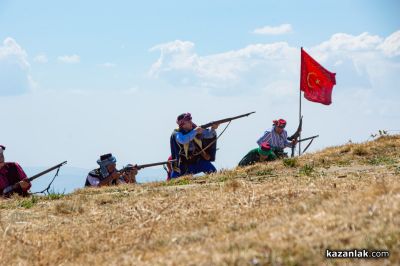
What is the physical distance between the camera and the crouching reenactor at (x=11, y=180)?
13.6m

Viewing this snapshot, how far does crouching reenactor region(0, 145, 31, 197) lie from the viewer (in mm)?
13609

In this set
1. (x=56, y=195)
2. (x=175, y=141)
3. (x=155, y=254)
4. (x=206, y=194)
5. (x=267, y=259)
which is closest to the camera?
(x=267, y=259)

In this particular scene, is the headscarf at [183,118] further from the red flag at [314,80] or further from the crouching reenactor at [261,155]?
the red flag at [314,80]

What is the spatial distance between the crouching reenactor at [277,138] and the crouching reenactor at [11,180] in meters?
7.08

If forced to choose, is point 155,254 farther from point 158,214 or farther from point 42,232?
point 42,232

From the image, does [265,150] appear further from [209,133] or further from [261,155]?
[209,133]

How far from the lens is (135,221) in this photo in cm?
802

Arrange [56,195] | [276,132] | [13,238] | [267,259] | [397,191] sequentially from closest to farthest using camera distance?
[267,259]
[397,191]
[13,238]
[56,195]
[276,132]

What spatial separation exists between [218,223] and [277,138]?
12.3m

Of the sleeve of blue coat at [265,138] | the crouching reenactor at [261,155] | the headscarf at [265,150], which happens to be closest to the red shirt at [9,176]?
the crouching reenactor at [261,155]

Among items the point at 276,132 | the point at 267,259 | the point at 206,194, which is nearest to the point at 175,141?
the point at 276,132

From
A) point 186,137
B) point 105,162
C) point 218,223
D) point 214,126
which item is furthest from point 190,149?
point 218,223

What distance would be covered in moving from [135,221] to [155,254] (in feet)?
6.40

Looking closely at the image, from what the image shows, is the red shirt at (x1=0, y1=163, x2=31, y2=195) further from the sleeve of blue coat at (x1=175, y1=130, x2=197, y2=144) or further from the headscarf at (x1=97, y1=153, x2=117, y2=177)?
the sleeve of blue coat at (x1=175, y1=130, x2=197, y2=144)
